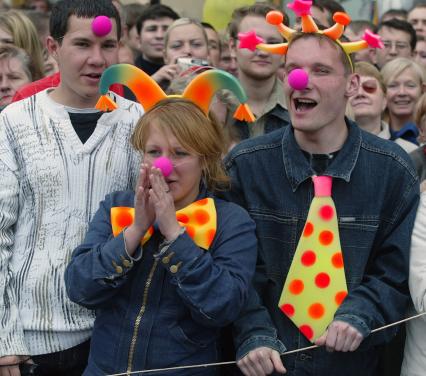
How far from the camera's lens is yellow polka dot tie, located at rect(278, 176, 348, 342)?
3619 millimetres

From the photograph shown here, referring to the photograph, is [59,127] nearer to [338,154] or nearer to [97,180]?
[97,180]

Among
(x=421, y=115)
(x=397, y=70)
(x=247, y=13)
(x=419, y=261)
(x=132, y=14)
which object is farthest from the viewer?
(x=132, y=14)

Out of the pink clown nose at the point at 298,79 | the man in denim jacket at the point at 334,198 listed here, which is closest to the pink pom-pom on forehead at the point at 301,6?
the man in denim jacket at the point at 334,198

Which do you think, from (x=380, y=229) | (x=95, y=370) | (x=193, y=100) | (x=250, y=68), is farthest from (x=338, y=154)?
(x=250, y=68)

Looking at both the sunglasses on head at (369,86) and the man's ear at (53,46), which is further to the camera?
the sunglasses on head at (369,86)

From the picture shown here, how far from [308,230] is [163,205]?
0.71 m

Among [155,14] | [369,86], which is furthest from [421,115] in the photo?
[155,14]

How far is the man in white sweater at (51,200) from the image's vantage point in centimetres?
370

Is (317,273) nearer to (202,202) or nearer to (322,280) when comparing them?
(322,280)

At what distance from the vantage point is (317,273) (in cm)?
364

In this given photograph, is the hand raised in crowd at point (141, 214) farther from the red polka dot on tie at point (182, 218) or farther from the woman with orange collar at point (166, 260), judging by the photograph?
the red polka dot on tie at point (182, 218)

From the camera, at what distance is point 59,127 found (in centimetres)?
376

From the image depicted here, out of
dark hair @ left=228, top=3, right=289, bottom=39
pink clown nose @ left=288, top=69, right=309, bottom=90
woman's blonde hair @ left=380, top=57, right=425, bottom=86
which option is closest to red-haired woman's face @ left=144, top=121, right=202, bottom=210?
pink clown nose @ left=288, top=69, right=309, bottom=90

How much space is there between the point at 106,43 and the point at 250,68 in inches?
74.7
